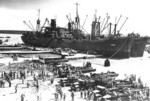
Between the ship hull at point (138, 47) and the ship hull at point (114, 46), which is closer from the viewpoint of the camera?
the ship hull at point (114, 46)

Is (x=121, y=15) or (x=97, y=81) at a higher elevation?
(x=121, y=15)

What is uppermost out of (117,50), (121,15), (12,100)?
(121,15)

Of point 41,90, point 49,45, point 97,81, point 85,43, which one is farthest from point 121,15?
point 41,90

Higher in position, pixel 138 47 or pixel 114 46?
pixel 114 46

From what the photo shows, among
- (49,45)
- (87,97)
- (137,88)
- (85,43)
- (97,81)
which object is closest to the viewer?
(87,97)

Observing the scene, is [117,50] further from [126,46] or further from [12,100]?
[12,100]

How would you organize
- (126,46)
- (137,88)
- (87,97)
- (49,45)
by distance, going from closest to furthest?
(87,97), (137,88), (126,46), (49,45)

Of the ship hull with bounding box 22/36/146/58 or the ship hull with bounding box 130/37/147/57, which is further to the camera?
the ship hull with bounding box 130/37/147/57

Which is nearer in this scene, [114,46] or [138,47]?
[114,46]
